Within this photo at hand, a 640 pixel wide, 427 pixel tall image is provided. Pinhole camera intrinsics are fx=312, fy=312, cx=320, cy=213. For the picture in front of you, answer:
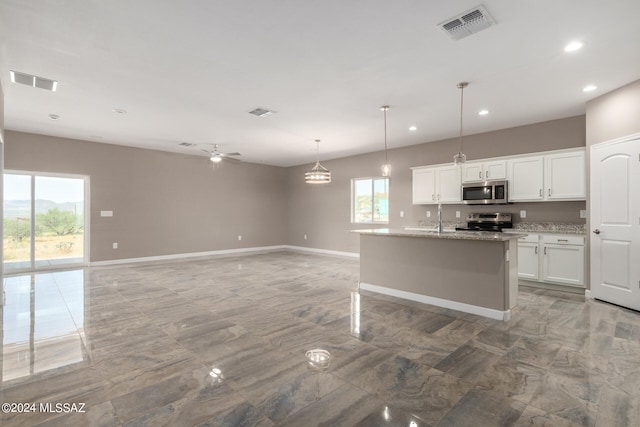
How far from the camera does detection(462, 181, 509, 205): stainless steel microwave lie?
225 inches

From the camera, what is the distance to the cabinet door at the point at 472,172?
6.07 metres

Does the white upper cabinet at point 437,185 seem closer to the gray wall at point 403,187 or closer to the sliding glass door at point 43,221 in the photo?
the gray wall at point 403,187

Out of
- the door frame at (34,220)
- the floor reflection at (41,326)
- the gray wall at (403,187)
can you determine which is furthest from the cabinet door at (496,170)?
the door frame at (34,220)

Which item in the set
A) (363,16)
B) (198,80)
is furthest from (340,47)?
(198,80)

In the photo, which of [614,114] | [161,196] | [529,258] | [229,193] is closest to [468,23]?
[614,114]

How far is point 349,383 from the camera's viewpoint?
2.35m

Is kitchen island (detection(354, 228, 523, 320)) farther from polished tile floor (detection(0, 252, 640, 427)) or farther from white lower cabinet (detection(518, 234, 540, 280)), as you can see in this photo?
white lower cabinet (detection(518, 234, 540, 280))

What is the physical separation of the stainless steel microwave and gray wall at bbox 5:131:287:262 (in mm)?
6487

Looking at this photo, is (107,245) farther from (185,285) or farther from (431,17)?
(431,17)

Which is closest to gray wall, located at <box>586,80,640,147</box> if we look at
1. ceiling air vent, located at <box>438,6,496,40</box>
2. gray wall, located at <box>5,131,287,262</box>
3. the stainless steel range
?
the stainless steel range

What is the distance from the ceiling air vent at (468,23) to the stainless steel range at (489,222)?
4.06 m

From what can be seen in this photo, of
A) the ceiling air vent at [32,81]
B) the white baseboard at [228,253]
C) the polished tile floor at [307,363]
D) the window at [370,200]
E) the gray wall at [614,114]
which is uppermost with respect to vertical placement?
the ceiling air vent at [32,81]

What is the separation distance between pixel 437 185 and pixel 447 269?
2.94 meters

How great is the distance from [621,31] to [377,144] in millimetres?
4912
